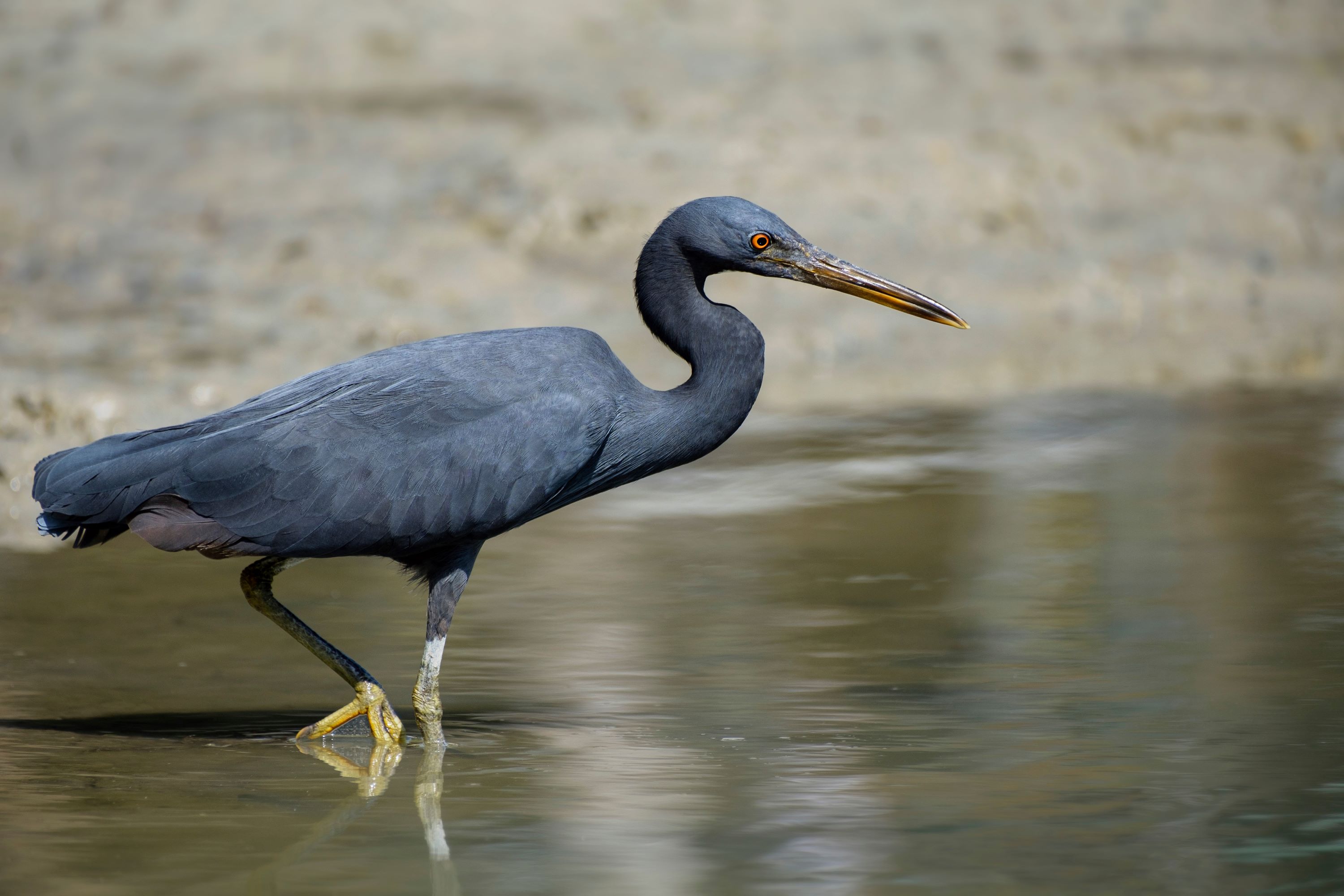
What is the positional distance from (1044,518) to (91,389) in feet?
16.1

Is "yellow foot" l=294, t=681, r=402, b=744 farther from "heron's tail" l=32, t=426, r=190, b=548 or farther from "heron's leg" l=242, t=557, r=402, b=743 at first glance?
"heron's tail" l=32, t=426, r=190, b=548

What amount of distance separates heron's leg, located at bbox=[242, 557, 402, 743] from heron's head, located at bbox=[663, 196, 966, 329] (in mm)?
1696

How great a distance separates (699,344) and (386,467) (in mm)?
1153

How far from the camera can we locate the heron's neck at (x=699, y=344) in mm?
6445

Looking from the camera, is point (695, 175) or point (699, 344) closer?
point (699, 344)

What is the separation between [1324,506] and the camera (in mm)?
8867

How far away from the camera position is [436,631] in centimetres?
612

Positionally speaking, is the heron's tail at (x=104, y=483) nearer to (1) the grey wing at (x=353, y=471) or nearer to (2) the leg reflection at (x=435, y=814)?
(1) the grey wing at (x=353, y=471)

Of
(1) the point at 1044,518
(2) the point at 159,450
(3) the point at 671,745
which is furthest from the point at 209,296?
(3) the point at 671,745

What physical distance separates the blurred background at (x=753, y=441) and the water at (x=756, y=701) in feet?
0.08

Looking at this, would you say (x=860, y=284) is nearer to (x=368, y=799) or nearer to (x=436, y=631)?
(x=436, y=631)

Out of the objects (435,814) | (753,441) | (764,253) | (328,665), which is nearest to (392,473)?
(328,665)

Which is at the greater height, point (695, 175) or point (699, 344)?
point (695, 175)

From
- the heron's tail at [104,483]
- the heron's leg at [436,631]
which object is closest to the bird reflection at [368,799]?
the heron's leg at [436,631]
